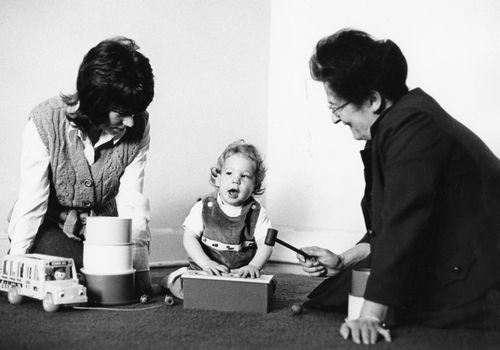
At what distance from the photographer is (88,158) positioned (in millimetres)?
1471

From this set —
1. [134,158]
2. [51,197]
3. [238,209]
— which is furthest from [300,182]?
[51,197]

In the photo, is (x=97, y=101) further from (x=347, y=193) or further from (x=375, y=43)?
(x=347, y=193)

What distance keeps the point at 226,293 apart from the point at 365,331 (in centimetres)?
38

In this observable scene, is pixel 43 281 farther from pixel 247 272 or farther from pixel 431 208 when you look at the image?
pixel 431 208

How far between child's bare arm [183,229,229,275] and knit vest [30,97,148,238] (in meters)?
0.24

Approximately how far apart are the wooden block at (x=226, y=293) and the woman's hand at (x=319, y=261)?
97 mm

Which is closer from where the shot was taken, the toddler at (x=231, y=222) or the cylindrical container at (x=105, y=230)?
the cylindrical container at (x=105, y=230)

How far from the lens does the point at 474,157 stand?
1104mm

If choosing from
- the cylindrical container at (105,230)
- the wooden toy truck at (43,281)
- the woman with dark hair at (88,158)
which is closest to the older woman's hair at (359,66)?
the woman with dark hair at (88,158)

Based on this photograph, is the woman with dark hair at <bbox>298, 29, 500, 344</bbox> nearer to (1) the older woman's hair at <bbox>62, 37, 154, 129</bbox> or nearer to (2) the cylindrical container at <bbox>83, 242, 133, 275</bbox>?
(1) the older woman's hair at <bbox>62, 37, 154, 129</bbox>

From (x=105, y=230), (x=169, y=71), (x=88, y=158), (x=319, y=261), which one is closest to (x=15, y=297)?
(x=105, y=230)

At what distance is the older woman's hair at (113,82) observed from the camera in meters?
1.32

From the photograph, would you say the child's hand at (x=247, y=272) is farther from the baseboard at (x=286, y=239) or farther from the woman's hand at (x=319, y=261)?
the baseboard at (x=286, y=239)

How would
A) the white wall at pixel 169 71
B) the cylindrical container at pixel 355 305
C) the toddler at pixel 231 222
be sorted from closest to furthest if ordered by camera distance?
the cylindrical container at pixel 355 305 → the toddler at pixel 231 222 → the white wall at pixel 169 71
